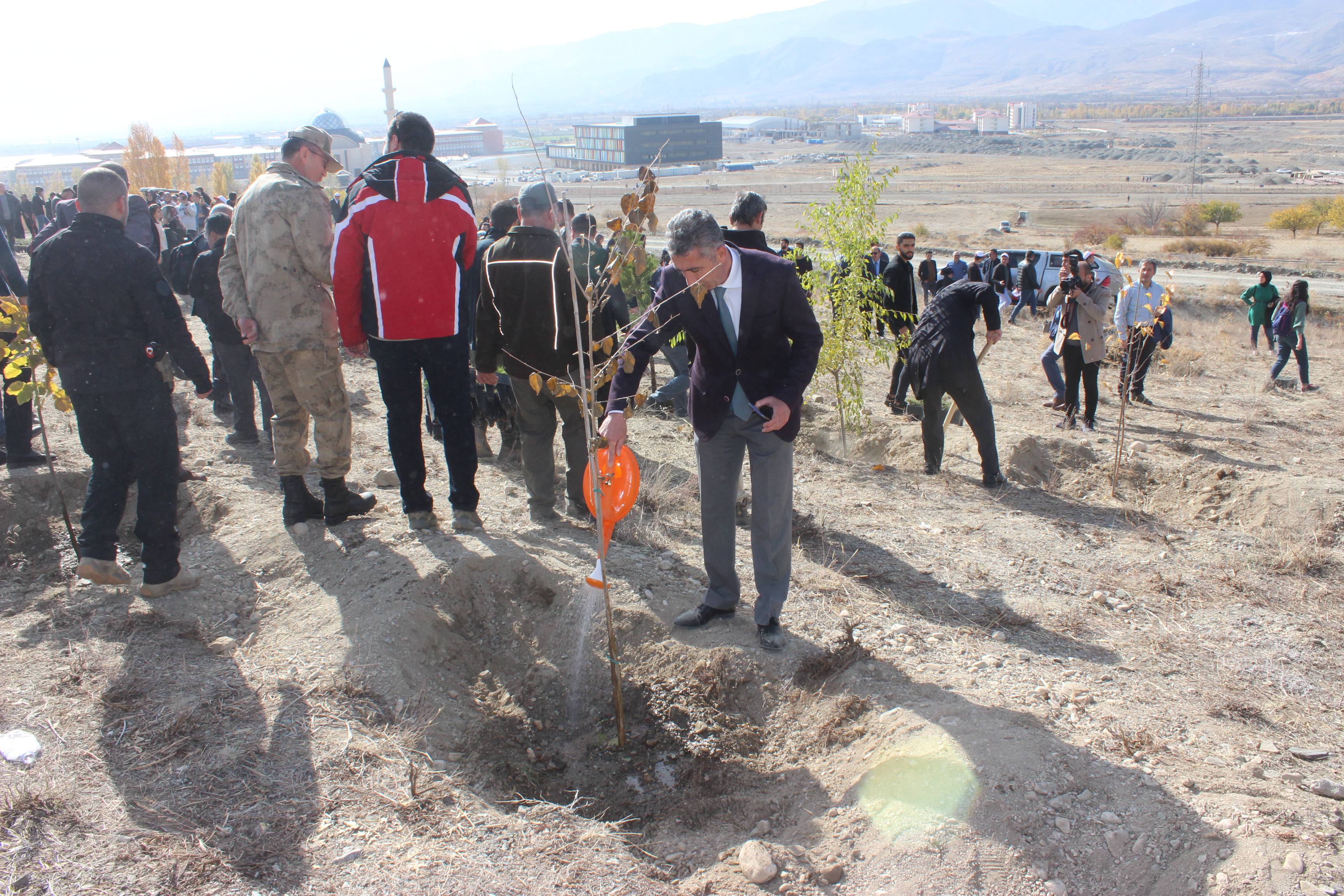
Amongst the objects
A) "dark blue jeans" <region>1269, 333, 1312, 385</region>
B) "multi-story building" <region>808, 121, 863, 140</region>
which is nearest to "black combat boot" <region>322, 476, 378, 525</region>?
"dark blue jeans" <region>1269, 333, 1312, 385</region>

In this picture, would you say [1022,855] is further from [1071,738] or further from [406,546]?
[406,546]

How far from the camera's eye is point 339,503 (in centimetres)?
457

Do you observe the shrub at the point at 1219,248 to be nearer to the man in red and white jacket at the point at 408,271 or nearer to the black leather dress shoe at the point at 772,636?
the black leather dress shoe at the point at 772,636

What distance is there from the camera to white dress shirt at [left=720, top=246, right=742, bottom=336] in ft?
11.2

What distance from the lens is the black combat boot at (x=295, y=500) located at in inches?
178

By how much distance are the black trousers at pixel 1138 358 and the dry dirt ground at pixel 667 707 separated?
1.69m

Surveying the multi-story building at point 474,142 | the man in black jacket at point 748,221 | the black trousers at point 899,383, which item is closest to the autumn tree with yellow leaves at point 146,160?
the black trousers at point 899,383

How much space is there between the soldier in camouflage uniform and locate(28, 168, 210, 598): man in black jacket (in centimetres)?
34

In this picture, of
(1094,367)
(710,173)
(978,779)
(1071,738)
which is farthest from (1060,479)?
(710,173)

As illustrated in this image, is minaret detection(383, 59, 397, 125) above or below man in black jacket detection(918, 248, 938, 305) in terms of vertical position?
above

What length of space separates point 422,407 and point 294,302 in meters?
0.80

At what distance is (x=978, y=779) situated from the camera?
2.74 m

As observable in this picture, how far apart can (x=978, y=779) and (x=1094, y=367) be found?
21.8ft

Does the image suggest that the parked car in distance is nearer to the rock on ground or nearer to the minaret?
the rock on ground
